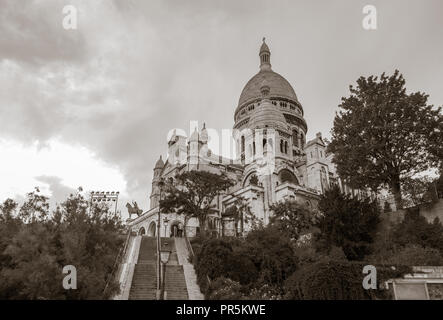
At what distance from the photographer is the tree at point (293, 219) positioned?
91.8 ft

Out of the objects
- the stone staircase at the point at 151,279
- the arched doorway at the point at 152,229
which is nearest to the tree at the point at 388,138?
the stone staircase at the point at 151,279

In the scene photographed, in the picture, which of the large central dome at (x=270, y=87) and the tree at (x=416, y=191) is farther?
the large central dome at (x=270, y=87)

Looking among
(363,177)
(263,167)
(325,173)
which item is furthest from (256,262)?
(325,173)

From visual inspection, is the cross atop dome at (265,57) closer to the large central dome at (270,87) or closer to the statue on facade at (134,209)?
the large central dome at (270,87)

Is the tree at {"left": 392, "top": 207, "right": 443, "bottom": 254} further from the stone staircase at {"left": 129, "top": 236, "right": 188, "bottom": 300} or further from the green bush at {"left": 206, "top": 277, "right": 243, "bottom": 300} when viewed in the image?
the stone staircase at {"left": 129, "top": 236, "right": 188, "bottom": 300}

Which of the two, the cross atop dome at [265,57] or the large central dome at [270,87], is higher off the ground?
the cross atop dome at [265,57]

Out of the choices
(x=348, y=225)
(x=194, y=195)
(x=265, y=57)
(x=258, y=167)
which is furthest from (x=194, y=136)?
(x=265, y=57)

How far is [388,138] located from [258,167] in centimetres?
2158

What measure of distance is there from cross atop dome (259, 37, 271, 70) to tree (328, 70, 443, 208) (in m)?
52.3

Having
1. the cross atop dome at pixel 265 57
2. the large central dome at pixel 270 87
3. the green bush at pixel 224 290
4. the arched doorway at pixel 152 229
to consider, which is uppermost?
the cross atop dome at pixel 265 57

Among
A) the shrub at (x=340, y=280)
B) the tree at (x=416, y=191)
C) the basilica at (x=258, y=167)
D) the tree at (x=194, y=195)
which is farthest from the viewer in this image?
the basilica at (x=258, y=167)

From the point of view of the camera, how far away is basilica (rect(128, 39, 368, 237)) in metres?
41.7

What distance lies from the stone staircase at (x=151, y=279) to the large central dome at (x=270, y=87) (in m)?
47.7

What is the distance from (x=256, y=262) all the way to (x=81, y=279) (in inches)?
420
